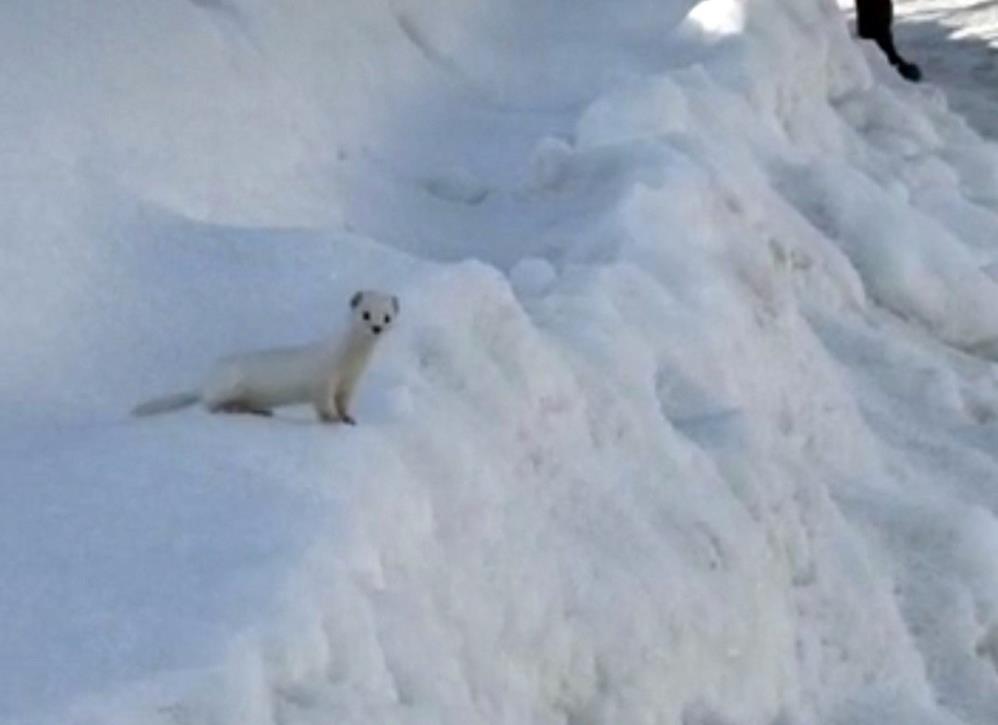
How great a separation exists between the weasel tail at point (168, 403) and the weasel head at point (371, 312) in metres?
0.36

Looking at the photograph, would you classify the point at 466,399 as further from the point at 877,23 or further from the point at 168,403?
the point at 877,23

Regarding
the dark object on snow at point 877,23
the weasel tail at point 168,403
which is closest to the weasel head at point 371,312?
the weasel tail at point 168,403

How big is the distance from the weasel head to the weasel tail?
1.18 ft

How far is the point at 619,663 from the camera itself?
498 cm

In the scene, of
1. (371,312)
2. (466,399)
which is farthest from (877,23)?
(371,312)

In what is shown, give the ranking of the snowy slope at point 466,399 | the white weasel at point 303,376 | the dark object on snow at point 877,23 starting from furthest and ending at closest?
the dark object on snow at point 877,23
the white weasel at point 303,376
the snowy slope at point 466,399

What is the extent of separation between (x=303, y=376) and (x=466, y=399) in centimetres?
53

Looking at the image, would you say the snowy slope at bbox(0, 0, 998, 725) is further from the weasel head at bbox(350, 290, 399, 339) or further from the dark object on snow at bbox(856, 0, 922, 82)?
the dark object on snow at bbox(856, 0, 922, 82)

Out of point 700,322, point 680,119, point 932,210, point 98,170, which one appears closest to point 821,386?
point 700,322

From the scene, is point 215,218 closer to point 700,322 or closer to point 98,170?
point 98,170

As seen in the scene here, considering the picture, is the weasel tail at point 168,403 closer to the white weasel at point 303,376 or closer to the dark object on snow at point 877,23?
the white weasel at point 303,376

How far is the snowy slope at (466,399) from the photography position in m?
4.02

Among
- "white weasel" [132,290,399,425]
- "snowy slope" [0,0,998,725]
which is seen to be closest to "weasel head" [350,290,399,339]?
"white weasel" [132,290,399,425]

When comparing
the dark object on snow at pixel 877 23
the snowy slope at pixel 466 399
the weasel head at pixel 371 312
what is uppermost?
the weasel head at pixel 371 312
